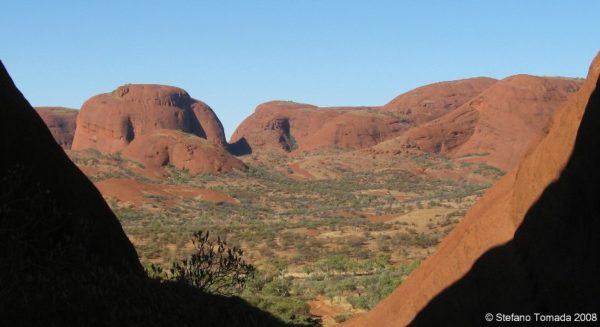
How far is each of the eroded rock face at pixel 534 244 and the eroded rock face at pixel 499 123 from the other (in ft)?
223

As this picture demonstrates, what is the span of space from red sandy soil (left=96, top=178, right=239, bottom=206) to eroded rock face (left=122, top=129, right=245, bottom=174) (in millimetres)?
12335

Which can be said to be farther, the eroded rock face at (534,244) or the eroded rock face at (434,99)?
the eroded rock face at (434,99)

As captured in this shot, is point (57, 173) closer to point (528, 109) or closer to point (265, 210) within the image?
point (265, 210)

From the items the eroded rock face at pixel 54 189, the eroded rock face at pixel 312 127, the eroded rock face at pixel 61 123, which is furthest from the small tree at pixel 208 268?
the eroded rock face at pixel 61 123

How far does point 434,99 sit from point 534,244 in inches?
4351

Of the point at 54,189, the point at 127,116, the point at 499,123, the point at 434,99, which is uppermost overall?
the point at 434,99

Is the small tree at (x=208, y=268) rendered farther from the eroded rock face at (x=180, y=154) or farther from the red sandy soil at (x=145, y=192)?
the eroded rock face at (x=180, y=154)

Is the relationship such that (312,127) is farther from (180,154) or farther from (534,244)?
(534,244)

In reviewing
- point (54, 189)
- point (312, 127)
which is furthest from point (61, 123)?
point (54, 189)

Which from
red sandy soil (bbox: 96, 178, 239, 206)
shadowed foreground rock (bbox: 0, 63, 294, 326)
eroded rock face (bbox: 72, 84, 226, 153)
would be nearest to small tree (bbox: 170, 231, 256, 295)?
shadowed foreground rock (bbox: 0, 63, 294, 326)

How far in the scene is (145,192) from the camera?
54375 mm

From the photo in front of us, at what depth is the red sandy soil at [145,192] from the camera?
5191cm

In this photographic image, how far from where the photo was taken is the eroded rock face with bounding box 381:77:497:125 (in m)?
111

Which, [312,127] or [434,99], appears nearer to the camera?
[434,99]
